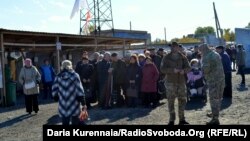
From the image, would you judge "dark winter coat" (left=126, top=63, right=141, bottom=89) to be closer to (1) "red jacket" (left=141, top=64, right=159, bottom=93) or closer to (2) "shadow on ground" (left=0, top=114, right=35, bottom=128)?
(1) "red jacket" (left=141, top=64, right=159, bottom=93)

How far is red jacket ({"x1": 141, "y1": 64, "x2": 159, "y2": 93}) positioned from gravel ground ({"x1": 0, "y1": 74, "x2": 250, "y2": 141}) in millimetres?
668

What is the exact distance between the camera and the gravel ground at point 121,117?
36.0 feet

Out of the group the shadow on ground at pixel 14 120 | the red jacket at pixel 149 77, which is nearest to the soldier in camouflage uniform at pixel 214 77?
the red jacket at pixel 149 77

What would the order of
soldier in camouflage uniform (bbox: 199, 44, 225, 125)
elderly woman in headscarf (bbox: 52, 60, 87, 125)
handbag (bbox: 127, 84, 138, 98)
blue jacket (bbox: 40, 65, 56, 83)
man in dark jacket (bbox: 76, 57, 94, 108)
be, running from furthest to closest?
blue jacket (bbox: 40, 65, 56, 83) < man in dark jacket (bbox: 76, 57, 94, 108) < handbag (bbox: 127, 84, 138, 98) < soldier in camouflage uniform (bbox: 199, 44, 225, 125) < elderly woman in headscarf (bbox: 52, 60, 87, 125)

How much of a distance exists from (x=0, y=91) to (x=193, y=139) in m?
12.3

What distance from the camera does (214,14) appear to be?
152ft

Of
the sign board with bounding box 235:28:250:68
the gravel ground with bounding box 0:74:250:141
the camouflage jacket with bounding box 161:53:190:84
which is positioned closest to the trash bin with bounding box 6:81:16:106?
the gravel ground with bounding box 0:74:250:141

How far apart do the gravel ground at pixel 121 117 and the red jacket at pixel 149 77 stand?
67 centimetres

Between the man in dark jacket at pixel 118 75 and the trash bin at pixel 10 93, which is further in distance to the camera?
the trash bin at pixel 10 93

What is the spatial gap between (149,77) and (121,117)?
1971mm

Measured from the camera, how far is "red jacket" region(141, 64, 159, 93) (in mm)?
13727

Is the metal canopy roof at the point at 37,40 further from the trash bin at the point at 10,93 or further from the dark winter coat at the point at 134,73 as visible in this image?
the dark winter coat at the point at 134,73
